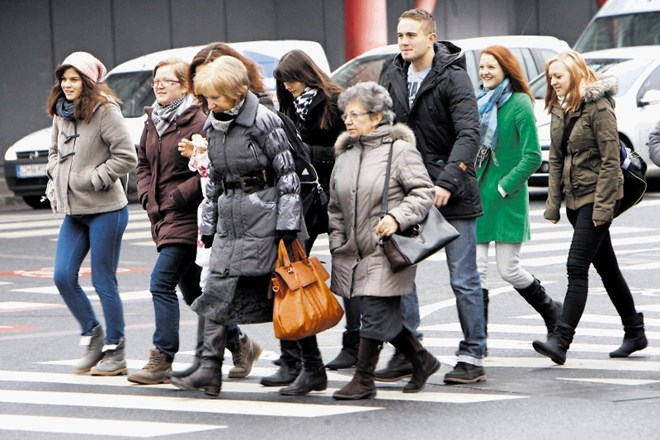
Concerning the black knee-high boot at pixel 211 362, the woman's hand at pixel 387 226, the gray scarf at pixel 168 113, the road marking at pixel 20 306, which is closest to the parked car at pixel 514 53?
the road marking at pixel 20 306

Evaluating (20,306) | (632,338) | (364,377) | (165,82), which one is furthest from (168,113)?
(20,306)

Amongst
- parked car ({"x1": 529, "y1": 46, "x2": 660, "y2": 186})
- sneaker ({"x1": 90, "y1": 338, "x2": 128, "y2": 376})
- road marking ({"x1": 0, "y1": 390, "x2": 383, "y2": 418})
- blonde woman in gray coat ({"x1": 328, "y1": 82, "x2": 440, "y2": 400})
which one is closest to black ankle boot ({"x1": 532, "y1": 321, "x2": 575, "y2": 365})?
blonde woman in gray coat ({"x1": 328, "y1": 82, "x2": 440, "y2": 400})

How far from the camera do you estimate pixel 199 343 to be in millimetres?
8164

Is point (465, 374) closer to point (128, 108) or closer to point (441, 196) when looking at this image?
point (441, 196)

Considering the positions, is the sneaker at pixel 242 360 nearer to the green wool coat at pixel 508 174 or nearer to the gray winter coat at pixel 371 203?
the gray winter coat at pixel 371 203

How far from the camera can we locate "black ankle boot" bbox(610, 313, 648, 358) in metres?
8.84

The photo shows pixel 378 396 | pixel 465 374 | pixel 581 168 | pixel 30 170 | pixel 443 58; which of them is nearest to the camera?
pixel 378 396

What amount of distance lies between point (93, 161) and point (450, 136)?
2.02 metres

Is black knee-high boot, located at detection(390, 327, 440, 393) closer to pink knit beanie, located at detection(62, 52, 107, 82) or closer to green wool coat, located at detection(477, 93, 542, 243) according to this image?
green wool coat, located at detection(477, 93, 542, 243)

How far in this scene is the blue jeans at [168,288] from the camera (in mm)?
8289

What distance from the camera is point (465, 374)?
319 inches

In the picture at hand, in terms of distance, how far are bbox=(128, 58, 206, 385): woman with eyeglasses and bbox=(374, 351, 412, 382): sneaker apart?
3.61 feet

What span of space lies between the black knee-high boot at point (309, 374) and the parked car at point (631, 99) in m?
10.8

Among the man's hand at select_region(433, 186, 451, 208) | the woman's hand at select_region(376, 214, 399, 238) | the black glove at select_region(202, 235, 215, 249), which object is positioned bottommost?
the black glove at select_region(202, 235, 215, 249)
